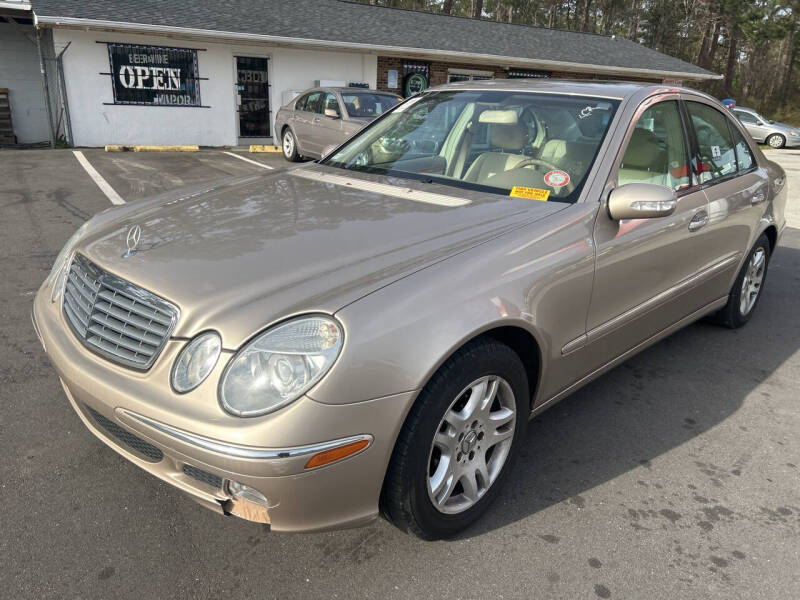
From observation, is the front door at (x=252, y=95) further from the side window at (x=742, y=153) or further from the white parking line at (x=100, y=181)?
the side window at (x=742, y=153)

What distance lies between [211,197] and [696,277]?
267 centimetres

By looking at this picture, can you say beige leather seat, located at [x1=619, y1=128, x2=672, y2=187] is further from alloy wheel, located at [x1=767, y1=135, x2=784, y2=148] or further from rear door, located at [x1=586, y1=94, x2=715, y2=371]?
alloy wheel, located at [x1=767, y1=135, x2=784, y2=148]

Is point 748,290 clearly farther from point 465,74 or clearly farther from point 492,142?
point 465,74

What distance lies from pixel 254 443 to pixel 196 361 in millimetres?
329

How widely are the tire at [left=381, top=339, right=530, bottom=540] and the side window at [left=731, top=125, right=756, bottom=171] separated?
2.66 metres

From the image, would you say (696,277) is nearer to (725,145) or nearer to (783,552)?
(725,145)

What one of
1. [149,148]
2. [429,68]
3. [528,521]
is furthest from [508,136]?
[429,68]

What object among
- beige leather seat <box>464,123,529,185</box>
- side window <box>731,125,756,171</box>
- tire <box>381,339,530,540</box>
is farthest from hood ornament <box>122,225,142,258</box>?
side window <box>731,125,756,171</box>

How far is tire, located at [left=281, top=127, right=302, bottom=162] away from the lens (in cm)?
1231

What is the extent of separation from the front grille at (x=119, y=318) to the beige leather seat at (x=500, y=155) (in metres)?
1.69

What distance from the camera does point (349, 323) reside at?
1.82m

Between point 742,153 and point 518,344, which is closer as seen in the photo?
point 518,344

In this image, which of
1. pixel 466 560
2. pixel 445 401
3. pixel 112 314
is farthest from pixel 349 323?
pixel 466 560

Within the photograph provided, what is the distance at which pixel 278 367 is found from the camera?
1.78m
